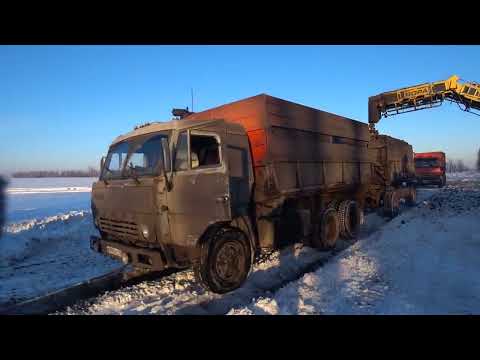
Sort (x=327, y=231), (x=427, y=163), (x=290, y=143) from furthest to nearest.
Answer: (x=427, y=163)
(x=327, y=231)
(x=290, y=143)

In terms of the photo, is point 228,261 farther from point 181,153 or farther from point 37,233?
point 37,233

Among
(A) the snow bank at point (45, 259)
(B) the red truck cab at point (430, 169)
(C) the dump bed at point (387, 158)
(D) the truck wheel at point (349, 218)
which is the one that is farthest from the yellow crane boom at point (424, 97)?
(A) the snow bank at point (45, 259)

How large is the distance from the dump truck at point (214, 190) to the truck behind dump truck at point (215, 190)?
0.6 inches

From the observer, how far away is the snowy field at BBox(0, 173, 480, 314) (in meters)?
3.75

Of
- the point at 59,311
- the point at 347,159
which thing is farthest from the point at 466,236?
the point at 59,311

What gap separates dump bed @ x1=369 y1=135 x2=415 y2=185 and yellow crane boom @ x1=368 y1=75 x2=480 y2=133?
5.10 ft

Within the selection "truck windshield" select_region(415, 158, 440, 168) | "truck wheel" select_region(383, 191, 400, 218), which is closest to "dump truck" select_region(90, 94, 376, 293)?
"truck wheel" select_region(383, 191, 400, 218)

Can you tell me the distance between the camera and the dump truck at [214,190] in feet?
13.6

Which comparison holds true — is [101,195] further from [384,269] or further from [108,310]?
[384,269]

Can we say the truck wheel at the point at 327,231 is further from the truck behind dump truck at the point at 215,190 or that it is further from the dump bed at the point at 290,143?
the dump bed at the point at 290,143

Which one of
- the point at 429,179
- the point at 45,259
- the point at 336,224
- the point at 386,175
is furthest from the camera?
the point at 429,179

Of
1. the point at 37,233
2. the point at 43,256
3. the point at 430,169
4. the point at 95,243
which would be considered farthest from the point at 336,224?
the point at 430,169

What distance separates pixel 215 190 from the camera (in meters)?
4.34

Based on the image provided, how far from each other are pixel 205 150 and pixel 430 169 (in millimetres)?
23505
